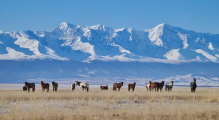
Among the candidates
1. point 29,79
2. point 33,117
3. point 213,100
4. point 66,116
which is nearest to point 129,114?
point 66,116

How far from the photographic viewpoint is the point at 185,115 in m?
16.9

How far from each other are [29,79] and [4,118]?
187115 millimetres

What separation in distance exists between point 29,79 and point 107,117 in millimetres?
187423

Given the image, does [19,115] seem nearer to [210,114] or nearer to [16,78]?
[210,114]

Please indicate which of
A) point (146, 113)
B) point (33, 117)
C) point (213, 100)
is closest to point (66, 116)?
point (33, 117)

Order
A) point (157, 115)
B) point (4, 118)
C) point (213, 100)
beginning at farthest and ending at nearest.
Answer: point (213, 100) → point (157, 115) → point (4, 118)

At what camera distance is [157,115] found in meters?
16.7

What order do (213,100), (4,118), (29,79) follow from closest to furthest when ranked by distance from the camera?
(4,118) → (213,100) → (29,79)

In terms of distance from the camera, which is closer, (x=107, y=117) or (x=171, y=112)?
(x=107, y=117)

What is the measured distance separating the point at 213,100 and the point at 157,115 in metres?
10.4

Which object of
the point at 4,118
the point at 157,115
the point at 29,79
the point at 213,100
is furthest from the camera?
the point at 29,79

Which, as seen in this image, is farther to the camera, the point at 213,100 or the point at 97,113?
the point at 213,100

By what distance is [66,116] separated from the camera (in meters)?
16.1

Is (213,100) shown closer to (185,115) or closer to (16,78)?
(185,115)
